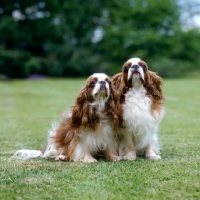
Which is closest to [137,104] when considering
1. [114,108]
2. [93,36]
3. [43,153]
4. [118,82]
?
[114,108]

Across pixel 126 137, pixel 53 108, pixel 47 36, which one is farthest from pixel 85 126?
pixel 47 36

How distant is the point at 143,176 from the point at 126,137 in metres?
1.09

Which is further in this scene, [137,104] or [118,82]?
[118,82]

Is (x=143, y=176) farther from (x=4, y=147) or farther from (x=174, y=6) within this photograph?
Answer: (x=174, y=6)

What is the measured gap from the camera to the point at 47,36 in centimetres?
3152

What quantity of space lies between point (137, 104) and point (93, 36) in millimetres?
30133

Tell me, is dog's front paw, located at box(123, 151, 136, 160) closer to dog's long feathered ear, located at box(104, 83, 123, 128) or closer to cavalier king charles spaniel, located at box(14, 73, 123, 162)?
cavalier king charles spaniel, located at box(14, 73, 123, 162)

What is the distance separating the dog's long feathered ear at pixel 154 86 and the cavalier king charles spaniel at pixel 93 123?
1.48ft

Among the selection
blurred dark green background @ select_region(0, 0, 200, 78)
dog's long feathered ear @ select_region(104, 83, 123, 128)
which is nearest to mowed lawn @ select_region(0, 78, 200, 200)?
dog's long feathered ear @ select_region(104, 83, 123, 128)

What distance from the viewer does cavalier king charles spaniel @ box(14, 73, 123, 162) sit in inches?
201

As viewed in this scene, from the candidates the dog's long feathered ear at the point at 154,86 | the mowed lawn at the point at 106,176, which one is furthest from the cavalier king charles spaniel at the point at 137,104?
the mowed lawn at the point at 106,176

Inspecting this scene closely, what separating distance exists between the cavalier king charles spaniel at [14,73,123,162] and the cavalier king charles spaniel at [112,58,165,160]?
0.41 feet

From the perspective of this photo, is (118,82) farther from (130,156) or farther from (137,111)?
(130,156)

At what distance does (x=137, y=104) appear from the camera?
525 centimetres
